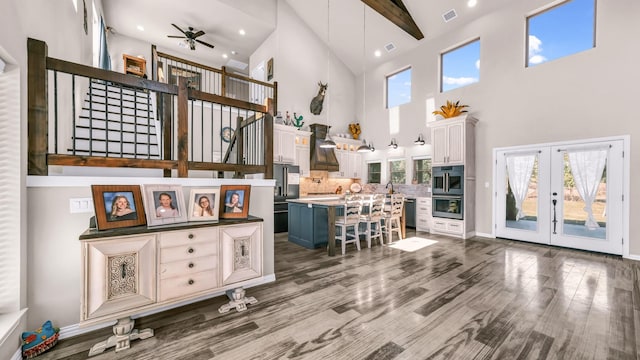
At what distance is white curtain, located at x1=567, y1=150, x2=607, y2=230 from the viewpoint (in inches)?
174

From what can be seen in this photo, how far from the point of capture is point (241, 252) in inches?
100

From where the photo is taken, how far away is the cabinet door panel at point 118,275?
5.96ft

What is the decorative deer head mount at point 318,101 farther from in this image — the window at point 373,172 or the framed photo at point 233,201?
the framed photo at point 233,201

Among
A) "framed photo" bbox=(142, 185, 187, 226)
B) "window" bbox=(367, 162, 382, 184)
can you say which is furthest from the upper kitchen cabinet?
Answer: "framed photo" bbox=(142, 185, 187, 226)

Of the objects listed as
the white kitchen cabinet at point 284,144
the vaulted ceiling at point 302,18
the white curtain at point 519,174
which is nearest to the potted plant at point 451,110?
the white curtain at point 519,174

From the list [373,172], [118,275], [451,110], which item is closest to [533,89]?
[451,110]

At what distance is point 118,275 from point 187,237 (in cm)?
53

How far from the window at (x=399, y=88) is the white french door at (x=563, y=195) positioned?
10.1 ft

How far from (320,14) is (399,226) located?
638 centimetres

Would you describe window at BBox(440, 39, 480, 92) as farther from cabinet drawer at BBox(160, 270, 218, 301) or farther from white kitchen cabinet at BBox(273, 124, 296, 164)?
cabinet drawer at BBox(160, 270, 218, 301)

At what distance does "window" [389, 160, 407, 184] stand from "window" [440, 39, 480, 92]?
2.32 m

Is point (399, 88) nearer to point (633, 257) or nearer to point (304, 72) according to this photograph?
point (304, 72)

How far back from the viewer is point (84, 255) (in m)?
1.79

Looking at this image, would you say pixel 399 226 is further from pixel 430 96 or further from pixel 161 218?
pixel 161 218
